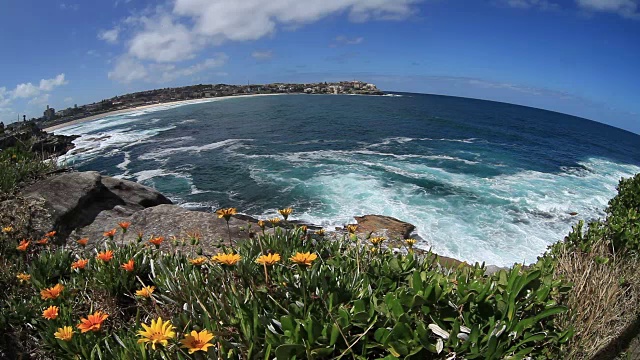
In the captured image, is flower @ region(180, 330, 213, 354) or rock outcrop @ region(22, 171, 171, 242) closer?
flower @ region(180, 330, 213, 354)

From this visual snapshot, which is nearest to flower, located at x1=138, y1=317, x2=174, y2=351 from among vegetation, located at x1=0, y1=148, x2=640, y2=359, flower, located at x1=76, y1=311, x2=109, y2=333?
vegetation, located at x1=0, y1=148, x2=640, y2=359

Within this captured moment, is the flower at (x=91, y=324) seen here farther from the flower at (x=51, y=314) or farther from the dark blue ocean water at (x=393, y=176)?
the dark blue ocean water at (x=393, y=176)

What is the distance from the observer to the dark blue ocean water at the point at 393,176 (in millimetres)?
13070

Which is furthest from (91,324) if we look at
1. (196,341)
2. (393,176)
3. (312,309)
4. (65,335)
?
(393,176)

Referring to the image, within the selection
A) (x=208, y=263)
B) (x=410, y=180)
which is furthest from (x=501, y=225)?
(x=208, y=263)

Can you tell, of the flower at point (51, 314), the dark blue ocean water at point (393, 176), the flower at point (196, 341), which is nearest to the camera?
the flower at point (196, 341)

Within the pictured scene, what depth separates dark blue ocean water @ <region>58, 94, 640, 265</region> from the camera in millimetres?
13070

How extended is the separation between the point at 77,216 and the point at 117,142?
32605mm

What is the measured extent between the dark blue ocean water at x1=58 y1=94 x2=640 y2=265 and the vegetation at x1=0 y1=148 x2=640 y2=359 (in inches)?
332

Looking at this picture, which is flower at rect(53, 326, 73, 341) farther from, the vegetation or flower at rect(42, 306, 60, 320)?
flower at rect(42, 306, 60, 320)

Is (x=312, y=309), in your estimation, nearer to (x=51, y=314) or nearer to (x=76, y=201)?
(x=51, y=314)

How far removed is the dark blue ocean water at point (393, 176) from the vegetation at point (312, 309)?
8.43 meters

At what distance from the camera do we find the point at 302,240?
3539mm

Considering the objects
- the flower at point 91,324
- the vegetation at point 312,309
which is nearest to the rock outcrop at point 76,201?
the vegetation at point 312,309
